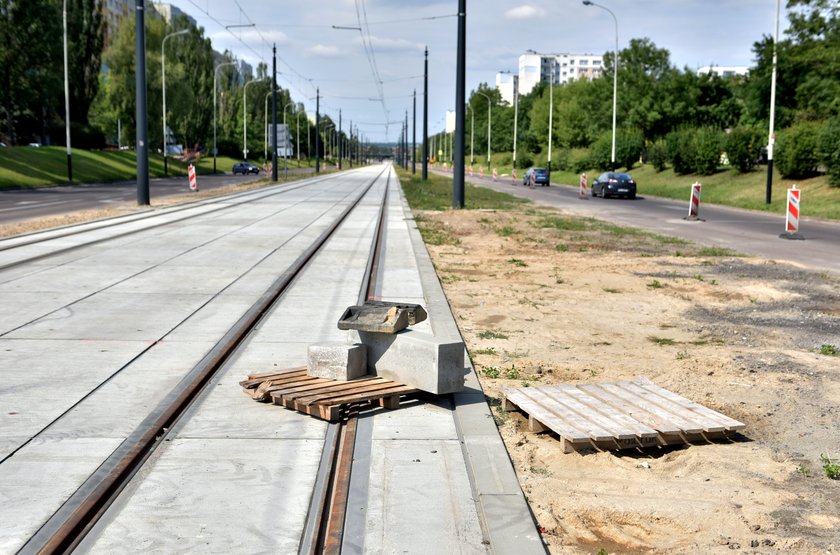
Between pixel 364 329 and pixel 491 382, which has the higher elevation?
pixel 364 329

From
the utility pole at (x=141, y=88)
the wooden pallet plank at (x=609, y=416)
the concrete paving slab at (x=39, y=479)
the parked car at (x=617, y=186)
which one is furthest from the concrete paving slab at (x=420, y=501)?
the parked car at (x=617, y=186)

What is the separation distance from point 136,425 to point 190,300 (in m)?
5.43

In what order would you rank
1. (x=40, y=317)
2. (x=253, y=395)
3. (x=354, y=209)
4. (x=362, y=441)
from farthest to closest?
1. (x=354, y=209)
2. (x=40, y=317)
3. (x=253, y=395)
4. (x=362, y=441)

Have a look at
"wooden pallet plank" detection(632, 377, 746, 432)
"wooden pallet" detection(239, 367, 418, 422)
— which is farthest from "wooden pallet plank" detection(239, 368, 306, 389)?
"wooden pallet plank" detection(632, 377, 746, 432)

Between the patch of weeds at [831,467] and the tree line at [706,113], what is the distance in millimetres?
32561

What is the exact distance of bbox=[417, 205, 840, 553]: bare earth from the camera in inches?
187

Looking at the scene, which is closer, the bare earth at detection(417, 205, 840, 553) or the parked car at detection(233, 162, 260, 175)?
the bare earth at detection(417, 205, 840, 553)

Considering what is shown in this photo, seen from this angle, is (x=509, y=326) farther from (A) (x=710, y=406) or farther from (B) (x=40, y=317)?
(B) (x=40, y=317)

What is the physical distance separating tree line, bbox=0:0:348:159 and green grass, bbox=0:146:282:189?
12.5 ft

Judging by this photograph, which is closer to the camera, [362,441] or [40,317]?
[362,441]

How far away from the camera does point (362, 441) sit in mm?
5820

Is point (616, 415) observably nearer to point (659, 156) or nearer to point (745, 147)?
point (745, 147)

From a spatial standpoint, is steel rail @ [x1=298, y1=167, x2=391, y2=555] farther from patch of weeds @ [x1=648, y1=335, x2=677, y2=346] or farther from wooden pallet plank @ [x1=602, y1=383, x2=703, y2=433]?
patch of weeds @ [x1=648, y1=335, x2=677, y2=346]

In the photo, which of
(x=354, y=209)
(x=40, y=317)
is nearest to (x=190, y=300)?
(x=40, y=317)
